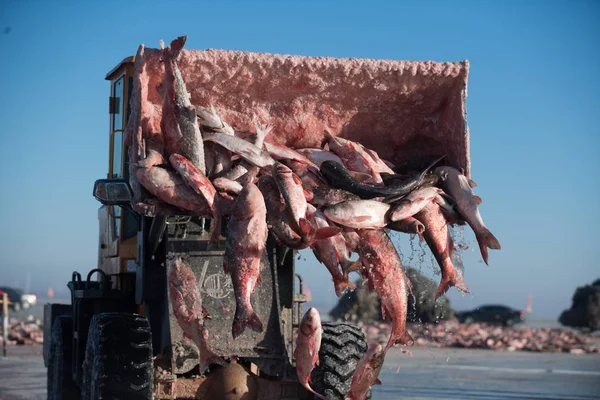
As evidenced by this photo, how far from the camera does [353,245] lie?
6.86 m

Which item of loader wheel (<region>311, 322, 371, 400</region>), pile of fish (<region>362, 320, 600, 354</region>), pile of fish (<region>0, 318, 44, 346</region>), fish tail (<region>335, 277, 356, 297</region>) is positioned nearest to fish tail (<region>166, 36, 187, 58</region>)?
Result: fish tail (<region>335, 277, 356, 297</region>)

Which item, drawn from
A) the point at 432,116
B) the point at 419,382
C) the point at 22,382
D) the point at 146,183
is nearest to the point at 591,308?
the point at 419,382

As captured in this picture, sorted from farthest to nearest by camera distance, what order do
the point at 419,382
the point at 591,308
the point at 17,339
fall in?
the point at 591,308 → the point at 17,339 → the point at 419,382

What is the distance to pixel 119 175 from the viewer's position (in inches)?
344

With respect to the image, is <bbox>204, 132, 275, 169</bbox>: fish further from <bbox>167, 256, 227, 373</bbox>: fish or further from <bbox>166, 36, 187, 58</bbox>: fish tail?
<bbox>167, 256, 227, 373</bbox>: fish

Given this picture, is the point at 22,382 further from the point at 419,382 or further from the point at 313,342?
the point at 313,342

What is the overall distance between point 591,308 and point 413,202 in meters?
29.3

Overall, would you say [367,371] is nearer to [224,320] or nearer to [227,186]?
[224,320]

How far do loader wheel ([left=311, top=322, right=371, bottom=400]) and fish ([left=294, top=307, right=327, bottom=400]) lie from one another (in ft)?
3.14

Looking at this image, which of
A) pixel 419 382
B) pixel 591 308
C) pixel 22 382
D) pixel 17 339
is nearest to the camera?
pixel 22 382

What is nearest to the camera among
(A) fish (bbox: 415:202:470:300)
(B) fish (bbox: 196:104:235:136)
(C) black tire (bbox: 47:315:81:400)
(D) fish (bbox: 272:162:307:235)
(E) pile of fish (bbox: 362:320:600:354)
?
(D) fish (bbox: 272:162:307:235)

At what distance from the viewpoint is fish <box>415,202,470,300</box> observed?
22.2 ft

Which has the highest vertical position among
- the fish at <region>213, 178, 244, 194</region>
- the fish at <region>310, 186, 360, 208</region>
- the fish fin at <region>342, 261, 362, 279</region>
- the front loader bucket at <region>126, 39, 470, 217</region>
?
the front loader bucket at <region>126, 39, 470, 217</region>

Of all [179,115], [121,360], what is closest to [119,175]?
[179,115]
